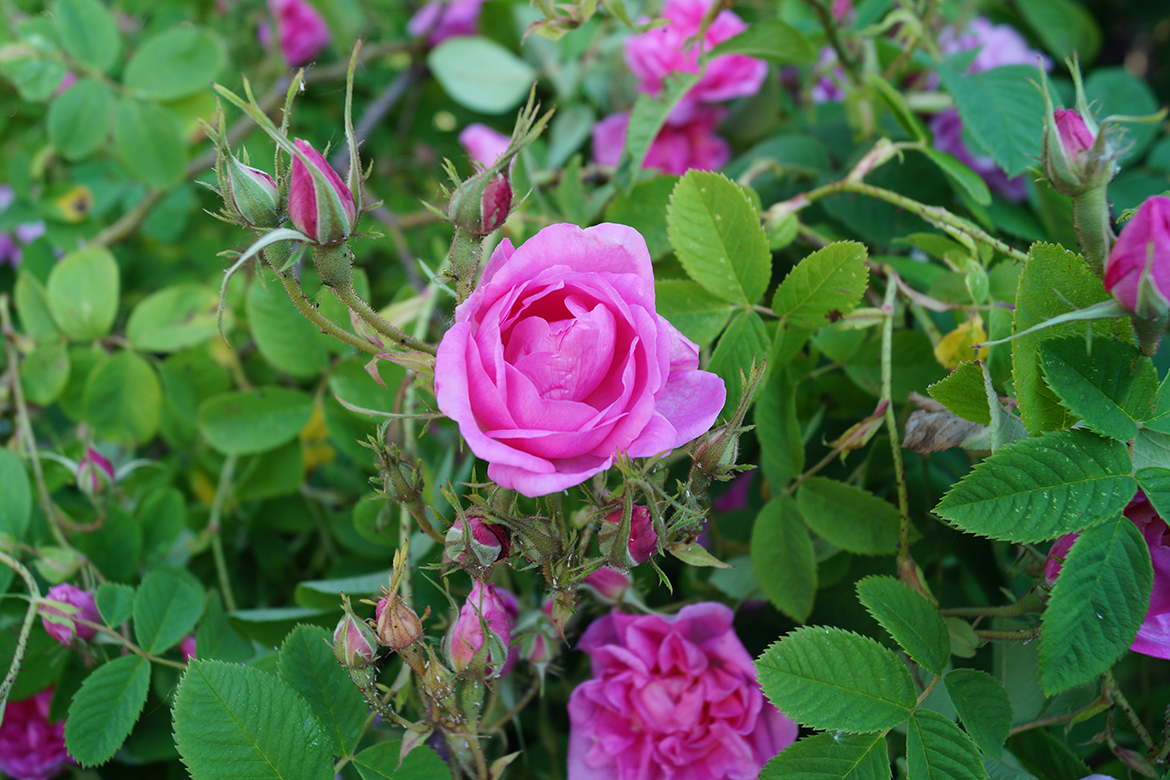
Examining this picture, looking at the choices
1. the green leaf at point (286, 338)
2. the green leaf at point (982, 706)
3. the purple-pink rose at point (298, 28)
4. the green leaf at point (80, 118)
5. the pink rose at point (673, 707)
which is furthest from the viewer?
the purple-pink rose at point (298, 28)

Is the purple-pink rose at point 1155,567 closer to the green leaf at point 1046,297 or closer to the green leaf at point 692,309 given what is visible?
the green leaf at point 1046,297

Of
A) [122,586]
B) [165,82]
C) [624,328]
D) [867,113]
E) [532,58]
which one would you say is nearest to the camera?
[624,328]

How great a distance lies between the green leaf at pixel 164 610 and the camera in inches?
25.0

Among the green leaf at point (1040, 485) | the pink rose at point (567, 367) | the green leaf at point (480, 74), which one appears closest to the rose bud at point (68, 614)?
the pink rose at point (567, 367)

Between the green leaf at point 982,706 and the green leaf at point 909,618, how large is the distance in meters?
0.02

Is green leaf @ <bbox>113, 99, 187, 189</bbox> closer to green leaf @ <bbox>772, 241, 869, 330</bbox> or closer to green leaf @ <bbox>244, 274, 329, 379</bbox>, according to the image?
green leaf @ <bbox>244, 274, 329, 379</bbox>

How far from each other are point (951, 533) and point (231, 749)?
0.59m

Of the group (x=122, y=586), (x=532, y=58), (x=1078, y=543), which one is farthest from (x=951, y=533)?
(x=532, y=58)

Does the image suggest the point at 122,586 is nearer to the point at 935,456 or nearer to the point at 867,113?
the point at 935,456

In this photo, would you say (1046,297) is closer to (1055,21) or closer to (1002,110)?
(1002,110)

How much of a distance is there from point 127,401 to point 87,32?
0.58m

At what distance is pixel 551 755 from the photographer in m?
0.71

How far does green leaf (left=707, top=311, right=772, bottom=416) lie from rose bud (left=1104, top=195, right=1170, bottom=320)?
0.71ft

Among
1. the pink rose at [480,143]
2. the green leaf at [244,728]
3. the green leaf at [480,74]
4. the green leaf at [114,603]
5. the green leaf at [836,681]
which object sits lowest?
the green leaf at [114,603]
